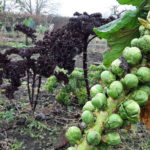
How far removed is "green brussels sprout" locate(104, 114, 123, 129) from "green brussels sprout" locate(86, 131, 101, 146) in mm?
38

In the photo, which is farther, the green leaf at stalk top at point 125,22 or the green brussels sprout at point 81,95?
the green brussels sprout at point 81,95

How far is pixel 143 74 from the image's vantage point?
0.61 m

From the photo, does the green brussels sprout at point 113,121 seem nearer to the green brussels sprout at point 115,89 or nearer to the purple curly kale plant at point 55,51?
the green brussels sprout at point 115,89

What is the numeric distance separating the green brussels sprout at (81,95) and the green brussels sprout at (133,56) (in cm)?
241

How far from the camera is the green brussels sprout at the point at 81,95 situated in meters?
3.04

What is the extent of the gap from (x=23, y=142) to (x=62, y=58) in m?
0.94

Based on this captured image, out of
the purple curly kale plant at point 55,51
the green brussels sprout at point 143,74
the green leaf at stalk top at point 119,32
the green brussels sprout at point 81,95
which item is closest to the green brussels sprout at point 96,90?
the green brussels sprout at point 143,74

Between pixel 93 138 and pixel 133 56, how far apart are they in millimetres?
251

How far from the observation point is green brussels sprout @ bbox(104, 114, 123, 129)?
23.1 inches

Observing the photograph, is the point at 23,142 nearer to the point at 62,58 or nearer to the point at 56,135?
the point at 56,135

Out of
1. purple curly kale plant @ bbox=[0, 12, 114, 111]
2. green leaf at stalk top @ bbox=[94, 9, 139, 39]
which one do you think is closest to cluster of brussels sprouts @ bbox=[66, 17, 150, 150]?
green leaf at stalk top @ bbox=[94, 9, 139, 39]

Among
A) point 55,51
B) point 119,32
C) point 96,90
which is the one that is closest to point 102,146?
point 96,90

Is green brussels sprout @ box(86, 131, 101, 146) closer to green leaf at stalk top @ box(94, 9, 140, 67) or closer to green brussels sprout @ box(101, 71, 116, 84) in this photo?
green brussels sprout @ box(101, 71, 116, 84)

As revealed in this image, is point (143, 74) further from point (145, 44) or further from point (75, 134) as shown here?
point (75, 134)
